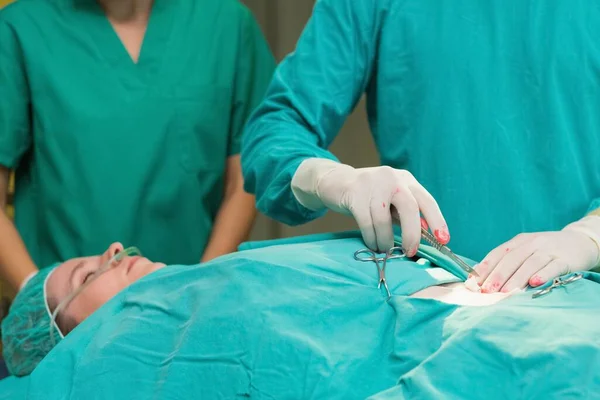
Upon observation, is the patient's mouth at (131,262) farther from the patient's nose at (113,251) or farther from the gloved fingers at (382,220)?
the gloved fingers at (382,220)

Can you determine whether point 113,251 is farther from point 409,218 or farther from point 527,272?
point 527,272

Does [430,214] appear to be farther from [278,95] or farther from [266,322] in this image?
[278,95]

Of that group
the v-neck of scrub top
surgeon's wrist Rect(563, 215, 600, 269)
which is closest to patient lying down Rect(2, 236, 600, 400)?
surgeon's wrist Rect(563, 215, 600, 269)

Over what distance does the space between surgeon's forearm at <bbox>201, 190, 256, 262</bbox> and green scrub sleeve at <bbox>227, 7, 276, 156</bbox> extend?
13 centimetres

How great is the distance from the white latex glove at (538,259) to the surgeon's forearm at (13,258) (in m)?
1.09

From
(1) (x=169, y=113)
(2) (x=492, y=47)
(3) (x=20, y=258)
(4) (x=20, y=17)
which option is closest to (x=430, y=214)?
(2) (x=492, y=47)

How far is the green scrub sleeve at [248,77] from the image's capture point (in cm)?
225

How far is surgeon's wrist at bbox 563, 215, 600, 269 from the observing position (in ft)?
4.70

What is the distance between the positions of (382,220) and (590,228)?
0.34m

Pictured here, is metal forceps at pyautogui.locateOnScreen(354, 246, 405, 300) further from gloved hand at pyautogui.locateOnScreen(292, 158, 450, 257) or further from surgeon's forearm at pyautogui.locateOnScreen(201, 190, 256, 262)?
surgeon's forearm at pyautogui.locateOnScreen(201, 190, 256, 262)

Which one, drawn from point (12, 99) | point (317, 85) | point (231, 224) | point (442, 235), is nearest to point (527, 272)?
point (442, 235)

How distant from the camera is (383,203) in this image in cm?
141

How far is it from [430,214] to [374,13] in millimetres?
485

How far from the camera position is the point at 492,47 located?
164cm
